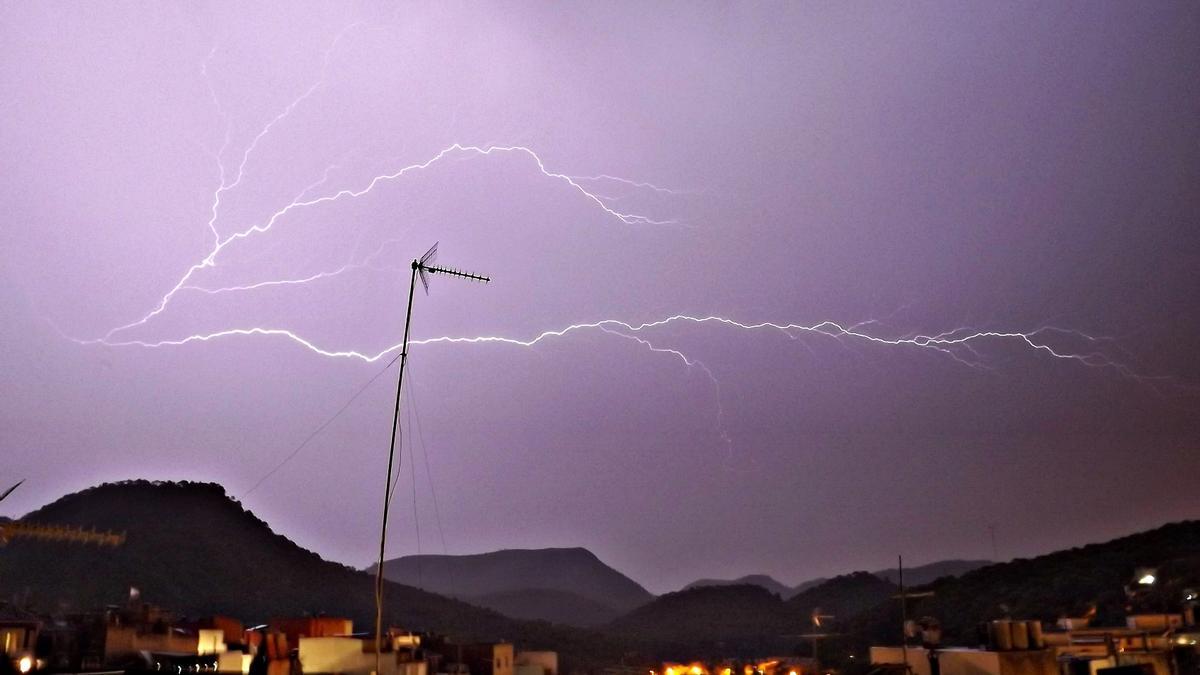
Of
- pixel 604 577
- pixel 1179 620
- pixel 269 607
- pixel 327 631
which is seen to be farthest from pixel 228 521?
pixel 604 577

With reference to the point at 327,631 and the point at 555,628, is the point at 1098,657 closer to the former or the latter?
the point at 327,631

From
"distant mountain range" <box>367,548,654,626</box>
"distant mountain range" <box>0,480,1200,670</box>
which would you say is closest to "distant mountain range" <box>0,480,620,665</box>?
"distant mountain range" <box>0,480,1200,670</box>

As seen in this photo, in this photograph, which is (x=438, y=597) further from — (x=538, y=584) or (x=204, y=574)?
(x=538, y=584)

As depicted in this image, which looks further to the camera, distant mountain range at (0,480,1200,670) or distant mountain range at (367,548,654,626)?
distant mountain range at (367,548,654,626)

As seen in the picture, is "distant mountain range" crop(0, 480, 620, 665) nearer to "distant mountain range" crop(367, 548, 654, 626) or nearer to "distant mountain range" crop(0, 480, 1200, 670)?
"distant mountain range" crop(0, 480, 1200, 670)

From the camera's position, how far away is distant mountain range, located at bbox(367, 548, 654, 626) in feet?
410

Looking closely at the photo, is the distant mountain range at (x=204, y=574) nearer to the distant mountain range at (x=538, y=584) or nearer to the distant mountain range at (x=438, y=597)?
the distant mountain range at (x=438, y=597)

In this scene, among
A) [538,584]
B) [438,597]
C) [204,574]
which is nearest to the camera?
[204,574]

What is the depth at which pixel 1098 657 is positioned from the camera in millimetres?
25812

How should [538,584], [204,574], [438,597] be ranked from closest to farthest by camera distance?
[204,574]
[438,597]
[538,584]

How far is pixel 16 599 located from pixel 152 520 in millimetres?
16981

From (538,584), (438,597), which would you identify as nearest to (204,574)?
(438,597)

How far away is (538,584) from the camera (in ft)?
459

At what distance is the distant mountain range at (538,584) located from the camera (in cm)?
12488
